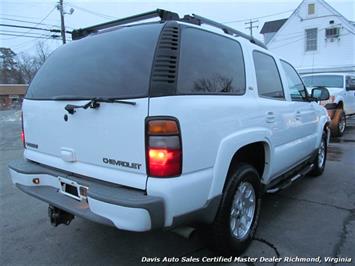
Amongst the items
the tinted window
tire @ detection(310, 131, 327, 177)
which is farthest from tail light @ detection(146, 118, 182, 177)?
tire @ detection(310, 131, 327, 177)

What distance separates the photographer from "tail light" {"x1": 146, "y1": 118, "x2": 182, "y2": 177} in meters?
2.19

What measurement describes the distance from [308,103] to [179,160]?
3.23m

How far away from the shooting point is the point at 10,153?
8047 mm

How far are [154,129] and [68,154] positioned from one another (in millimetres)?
906

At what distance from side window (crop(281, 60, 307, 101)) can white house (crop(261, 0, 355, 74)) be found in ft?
77.5

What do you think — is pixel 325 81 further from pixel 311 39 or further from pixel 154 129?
pixel 311 39

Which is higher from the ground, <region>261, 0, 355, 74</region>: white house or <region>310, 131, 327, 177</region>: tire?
<region>261, 0, 355, 74</region>: white house

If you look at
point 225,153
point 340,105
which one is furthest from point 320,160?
point 340,105

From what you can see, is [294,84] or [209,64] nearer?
[209,64]

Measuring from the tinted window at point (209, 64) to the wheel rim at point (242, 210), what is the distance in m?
0.91

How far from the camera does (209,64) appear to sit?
2703 mm

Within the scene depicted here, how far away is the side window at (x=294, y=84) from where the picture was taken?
4.32m

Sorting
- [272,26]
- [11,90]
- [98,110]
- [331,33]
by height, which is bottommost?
[98,110]

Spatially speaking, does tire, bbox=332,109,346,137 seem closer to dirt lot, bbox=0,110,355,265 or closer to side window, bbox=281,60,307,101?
dirt lot, bbox=0,110,355,265
